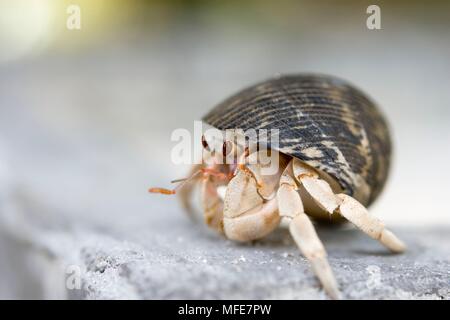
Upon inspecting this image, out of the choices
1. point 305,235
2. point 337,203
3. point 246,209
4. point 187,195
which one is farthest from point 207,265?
point 187,195

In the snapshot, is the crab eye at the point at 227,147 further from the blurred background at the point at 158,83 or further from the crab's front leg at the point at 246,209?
the blurred background at the point at 158,83

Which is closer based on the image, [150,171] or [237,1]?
[150,171]

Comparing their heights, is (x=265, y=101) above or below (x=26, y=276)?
above

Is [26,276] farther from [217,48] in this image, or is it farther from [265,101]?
[217,48]

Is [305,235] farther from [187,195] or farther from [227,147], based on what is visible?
[187,195]

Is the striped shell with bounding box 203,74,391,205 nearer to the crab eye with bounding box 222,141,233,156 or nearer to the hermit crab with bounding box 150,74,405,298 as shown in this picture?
the hermit crab with bounding box 150,74,405,298

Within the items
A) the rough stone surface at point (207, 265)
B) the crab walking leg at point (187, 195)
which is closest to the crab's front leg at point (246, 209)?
the rough stone surface at point (207, 265)

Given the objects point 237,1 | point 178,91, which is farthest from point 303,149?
point 237,1

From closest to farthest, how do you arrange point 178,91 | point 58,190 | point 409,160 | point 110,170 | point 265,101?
point 265,101, point 58,190, point 110,170, point 409,160, point 178,91
